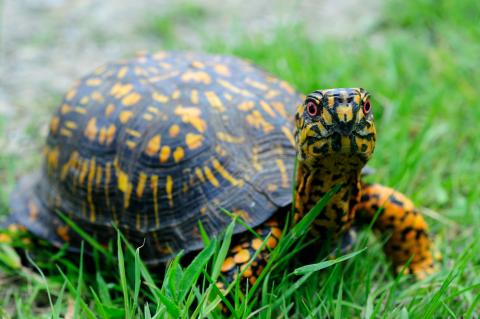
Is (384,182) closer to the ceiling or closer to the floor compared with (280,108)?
closer to the floor

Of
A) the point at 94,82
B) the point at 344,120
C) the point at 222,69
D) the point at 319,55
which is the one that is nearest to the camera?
the point at 344,120

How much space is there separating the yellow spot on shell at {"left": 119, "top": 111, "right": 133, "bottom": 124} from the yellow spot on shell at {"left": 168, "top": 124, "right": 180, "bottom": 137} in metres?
0.22

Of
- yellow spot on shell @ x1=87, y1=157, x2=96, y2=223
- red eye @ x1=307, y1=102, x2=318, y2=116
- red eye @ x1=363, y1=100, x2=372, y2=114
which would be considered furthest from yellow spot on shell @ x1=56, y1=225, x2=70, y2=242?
red eye @ x1=363, y1=100, x2=372, y2=114

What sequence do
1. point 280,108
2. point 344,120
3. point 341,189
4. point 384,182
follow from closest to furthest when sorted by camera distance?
point 344,120, point 341,189, point 280,108, point 384,182

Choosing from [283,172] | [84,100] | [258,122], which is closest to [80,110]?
[84,100]

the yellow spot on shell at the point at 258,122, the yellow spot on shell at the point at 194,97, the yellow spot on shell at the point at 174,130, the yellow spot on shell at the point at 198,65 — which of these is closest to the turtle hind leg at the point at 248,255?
the yellow spot on shell at the point at 258,122

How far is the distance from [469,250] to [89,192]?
1.63m

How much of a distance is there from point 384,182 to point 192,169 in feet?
3.70

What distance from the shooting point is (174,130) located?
2.41m

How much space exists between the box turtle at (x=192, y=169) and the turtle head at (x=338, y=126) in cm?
17

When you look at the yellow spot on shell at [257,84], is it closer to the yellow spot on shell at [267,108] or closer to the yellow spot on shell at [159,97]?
the yellow spot on shell at [267,108]

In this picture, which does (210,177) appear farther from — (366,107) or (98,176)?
(366,107)

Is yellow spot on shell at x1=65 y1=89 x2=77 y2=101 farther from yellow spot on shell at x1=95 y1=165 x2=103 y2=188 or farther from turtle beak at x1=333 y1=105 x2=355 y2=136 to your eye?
turtle beak at x1=333 y1=105 x2=355 y2=136

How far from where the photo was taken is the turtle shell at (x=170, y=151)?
234 cm
